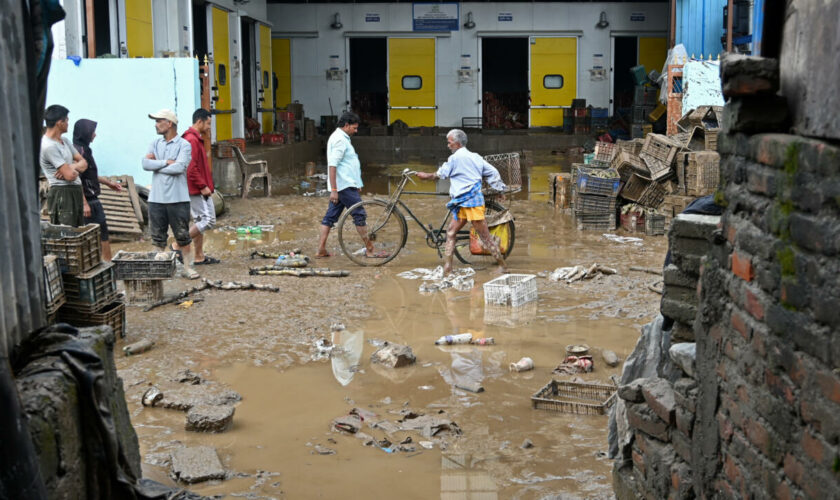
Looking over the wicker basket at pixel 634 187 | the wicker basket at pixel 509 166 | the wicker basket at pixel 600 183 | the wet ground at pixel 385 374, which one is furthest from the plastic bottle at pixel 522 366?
the wicker basket at pixel 634 187

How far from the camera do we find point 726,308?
373 centimetres

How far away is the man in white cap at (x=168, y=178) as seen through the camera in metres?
9.89

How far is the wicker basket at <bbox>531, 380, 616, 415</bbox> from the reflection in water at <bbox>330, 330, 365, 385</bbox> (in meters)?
1.50

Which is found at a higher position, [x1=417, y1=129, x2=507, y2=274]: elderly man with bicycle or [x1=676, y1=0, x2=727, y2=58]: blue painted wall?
[x1=676, y1=0, x2=727, y2=58]: blue painted wall

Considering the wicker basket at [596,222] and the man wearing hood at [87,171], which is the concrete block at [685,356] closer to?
the man wearing hood at [87,171]

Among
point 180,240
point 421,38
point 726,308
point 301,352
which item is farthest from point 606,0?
point 726,308

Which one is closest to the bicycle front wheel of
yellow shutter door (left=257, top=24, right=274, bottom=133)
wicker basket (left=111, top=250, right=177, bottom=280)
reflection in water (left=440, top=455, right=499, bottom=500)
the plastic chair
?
wicker basket (left=111, top=250, right=177, bottom=280)

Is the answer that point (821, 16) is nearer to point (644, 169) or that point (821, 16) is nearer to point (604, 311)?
point (604, 311)

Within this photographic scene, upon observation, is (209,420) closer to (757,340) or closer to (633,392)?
(633,392)

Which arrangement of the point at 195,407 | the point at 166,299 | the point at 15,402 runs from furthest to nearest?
the point at 166,299 < the point at 195,407 < the point at 15,402

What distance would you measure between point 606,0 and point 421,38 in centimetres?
584

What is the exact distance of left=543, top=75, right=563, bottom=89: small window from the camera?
2892 cm

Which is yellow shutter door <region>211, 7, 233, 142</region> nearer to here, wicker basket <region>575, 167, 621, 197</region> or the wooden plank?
the wooden plank

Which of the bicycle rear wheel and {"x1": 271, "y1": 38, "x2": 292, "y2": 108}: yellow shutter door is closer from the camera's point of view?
the bicycle rear wheel
